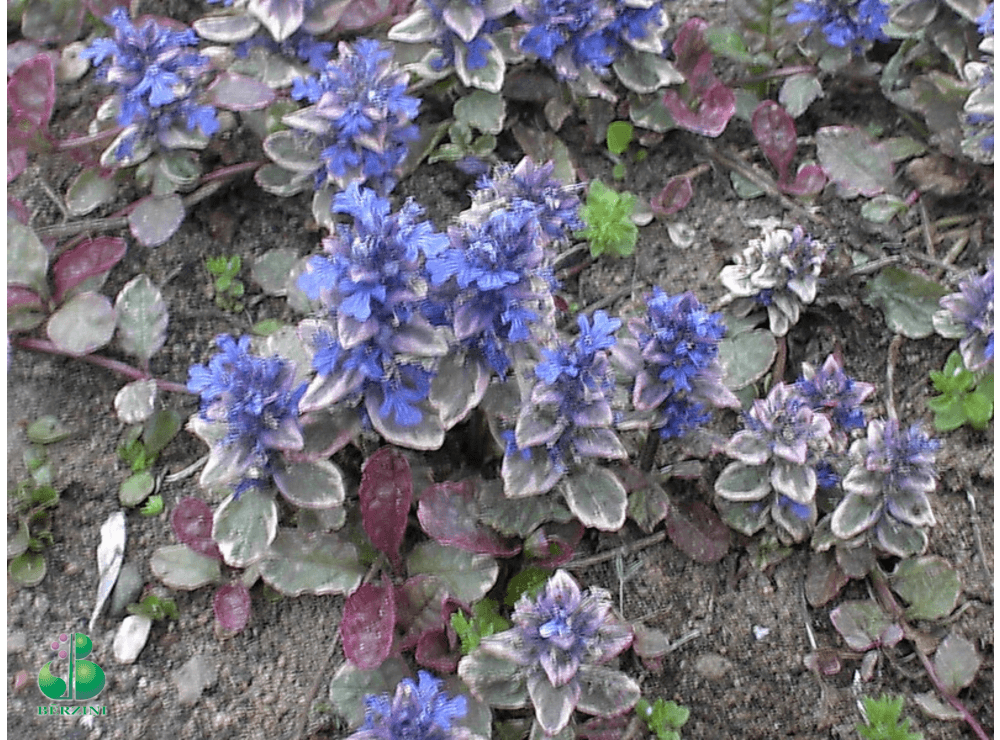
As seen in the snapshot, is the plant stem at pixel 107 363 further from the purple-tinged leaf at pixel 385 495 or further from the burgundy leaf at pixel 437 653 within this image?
the burgundy leaf at pixel 437 653

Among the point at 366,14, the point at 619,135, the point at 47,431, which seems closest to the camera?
the point at 47,431

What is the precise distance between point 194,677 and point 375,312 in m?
1.05

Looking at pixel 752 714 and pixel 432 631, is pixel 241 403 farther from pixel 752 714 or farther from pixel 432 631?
pixel 752 714

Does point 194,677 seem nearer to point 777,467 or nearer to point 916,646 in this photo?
point 777,467

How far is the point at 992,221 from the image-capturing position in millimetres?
2771

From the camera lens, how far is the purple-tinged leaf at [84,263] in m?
2.54

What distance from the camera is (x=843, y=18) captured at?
9.00ft

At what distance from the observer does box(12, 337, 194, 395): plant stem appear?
2490mm

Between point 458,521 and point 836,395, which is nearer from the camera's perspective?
point 458,521

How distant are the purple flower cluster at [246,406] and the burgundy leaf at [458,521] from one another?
364mm

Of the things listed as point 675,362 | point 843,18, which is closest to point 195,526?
point 675,362

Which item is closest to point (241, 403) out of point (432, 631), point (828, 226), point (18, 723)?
point (432, 631)

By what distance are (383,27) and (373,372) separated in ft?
4.68

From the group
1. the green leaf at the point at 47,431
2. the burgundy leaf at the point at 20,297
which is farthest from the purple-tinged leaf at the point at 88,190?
the green leaf at the point at 47,431
